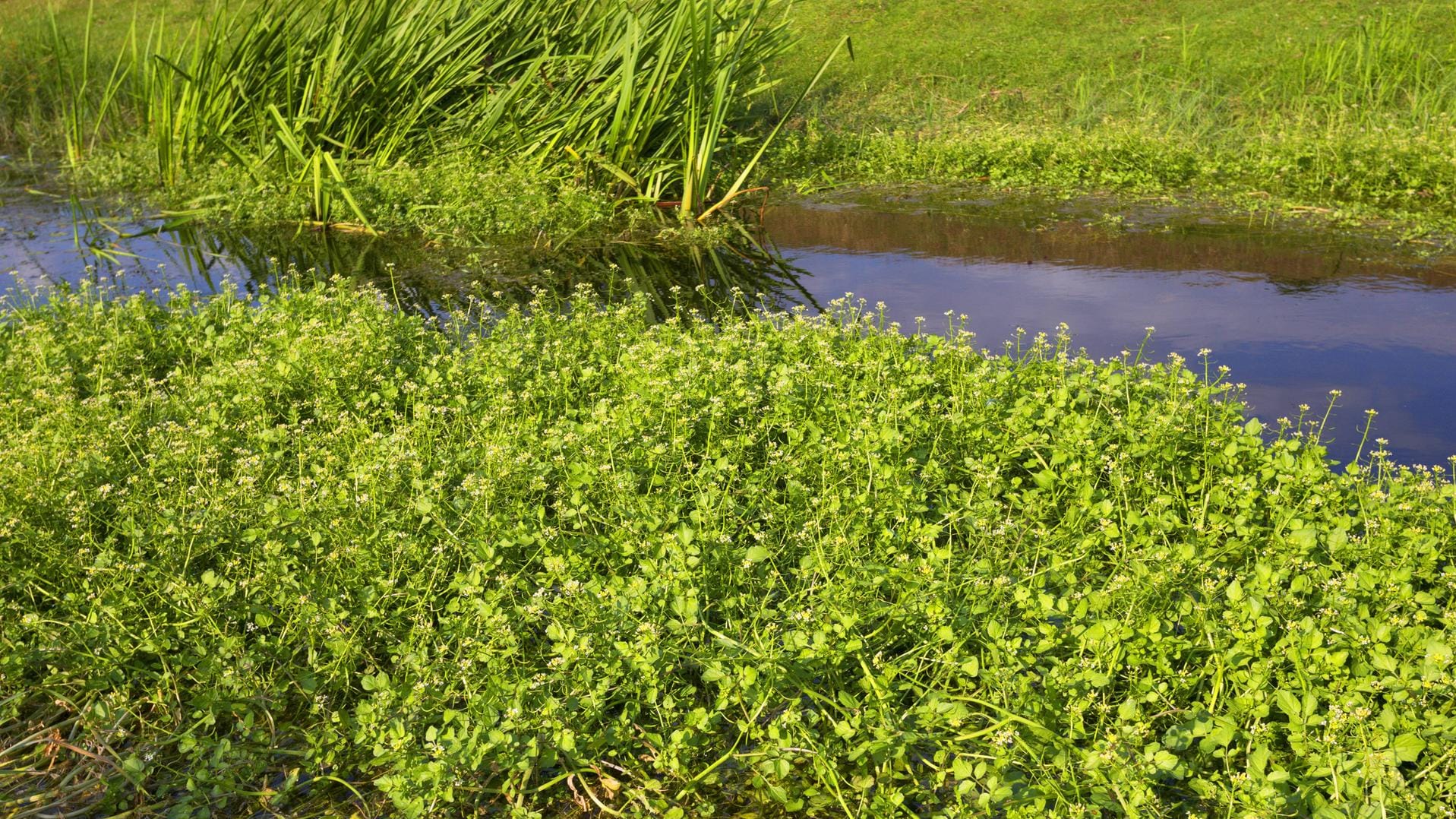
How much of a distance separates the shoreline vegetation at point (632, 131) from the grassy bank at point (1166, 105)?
0.04m

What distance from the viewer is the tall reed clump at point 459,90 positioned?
7941 mm

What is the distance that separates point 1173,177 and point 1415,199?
67.0 inches

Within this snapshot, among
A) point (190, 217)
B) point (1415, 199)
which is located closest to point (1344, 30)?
point (1415, 199)

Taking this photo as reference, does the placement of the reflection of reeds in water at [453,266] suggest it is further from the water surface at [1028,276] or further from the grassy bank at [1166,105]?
the grassy bank at [1166,105]

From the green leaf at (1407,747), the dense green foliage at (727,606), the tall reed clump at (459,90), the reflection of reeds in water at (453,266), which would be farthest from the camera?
the tall reed clump at (459,90)

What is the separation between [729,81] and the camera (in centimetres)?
826

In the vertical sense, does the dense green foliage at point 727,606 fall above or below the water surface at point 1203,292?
below

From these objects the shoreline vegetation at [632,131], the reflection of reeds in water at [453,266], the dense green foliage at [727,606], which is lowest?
the dense green foliage at [727,606]

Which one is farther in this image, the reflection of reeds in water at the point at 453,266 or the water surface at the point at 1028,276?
the reflection of reeds in water at the point at 453,266

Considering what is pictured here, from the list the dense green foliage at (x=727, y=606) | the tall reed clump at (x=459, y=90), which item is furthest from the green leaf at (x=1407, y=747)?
the tall reed clump at (x=459, y=90)

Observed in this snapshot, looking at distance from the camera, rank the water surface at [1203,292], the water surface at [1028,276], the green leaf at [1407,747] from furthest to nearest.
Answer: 1. the water surface at [1028,276]
2. the water surface at [1203,292]
3. the green leaf at [1407,747]

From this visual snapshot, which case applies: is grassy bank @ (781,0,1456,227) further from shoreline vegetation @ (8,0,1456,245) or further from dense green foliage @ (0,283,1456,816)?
dense green foliage @ (0,283,1456,816)

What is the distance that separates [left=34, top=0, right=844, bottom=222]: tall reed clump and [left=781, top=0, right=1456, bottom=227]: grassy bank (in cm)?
233

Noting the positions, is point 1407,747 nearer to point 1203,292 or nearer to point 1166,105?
point 1203,292
